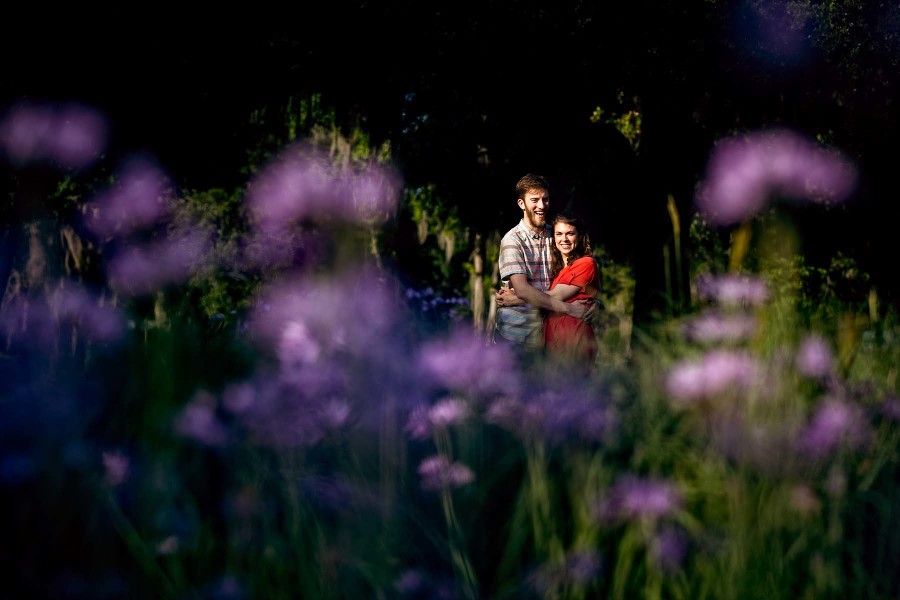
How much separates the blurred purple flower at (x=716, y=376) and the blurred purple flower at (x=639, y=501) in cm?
25

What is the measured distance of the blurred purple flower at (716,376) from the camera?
6.95 ft

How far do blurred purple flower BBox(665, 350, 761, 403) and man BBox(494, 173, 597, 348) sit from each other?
95.3 inches

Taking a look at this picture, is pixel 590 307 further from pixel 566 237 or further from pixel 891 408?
pixel 891 408

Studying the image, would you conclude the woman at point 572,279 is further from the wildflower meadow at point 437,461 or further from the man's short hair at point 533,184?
the wildflower meadow at point 437,461

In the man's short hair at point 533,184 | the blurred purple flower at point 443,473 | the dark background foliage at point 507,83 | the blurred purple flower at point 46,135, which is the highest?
the dark background foliage at point 507,83

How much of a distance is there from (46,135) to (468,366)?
4279 millimetres

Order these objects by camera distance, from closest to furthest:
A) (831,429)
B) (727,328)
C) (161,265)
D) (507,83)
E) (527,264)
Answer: (831,429) → (727,328) → (161,265) → (527,264) → (507,83)

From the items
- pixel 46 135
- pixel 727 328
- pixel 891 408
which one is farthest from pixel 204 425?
pixel 46 135

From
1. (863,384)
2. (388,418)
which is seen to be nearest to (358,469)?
(388,418)

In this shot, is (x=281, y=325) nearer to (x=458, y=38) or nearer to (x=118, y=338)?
(x=118, y=338)

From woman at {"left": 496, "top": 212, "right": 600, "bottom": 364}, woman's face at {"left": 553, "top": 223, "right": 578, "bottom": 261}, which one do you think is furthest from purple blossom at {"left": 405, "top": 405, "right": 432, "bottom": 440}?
woman's face at {"left": 553, "top": 223, "right": 578, "bottom": 261}

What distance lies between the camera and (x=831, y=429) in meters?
2.05

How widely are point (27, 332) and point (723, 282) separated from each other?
2430 millimetres

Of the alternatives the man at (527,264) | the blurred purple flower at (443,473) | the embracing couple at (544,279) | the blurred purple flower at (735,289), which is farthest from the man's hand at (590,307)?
the blurred purple flower at (443,473)
